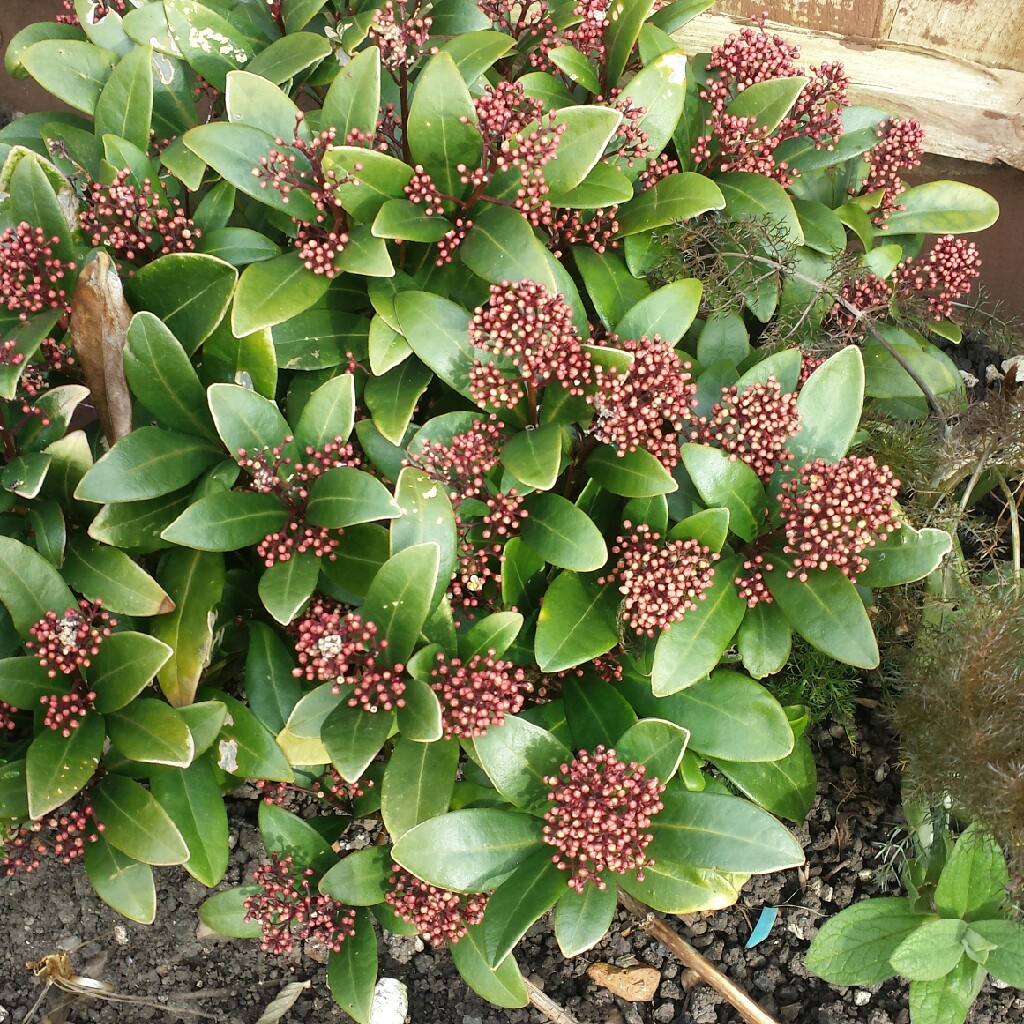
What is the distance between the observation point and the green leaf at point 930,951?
7.35 feet

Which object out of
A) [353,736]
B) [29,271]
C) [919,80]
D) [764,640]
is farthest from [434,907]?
[919,80]

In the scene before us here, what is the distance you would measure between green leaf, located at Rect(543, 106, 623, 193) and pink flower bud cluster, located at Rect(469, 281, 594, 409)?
32 centimetres

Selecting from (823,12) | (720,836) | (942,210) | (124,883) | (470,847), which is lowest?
(124,883)

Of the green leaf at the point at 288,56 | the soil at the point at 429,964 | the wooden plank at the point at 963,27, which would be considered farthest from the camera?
the wooden plank at the point at 963,27

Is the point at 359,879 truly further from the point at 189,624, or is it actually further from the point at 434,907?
the point at 189,624

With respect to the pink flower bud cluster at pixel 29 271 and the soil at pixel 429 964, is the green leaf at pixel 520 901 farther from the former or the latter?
the pink flower bud cluster at pixel 29 271

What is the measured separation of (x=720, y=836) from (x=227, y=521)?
47.8 inches

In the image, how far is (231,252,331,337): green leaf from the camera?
2221mm

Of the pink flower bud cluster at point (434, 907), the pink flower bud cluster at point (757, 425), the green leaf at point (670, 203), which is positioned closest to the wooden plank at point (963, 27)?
the green leaf at point (670, 203)

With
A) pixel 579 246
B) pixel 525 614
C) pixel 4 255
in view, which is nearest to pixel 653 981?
pixel 525 614

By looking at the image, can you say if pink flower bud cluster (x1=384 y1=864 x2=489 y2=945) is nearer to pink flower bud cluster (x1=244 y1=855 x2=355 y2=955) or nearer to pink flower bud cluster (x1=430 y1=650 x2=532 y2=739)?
pink flower bud cluster (x1=244 y1=855 x2=355 y2=955)

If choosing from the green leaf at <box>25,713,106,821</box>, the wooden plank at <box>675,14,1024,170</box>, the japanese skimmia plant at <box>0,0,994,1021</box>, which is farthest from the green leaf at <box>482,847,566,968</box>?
the wooden plank at <box>675,14,1024,170</box>

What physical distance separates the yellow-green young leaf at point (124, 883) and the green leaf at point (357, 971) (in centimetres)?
45

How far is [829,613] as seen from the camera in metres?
2.11
